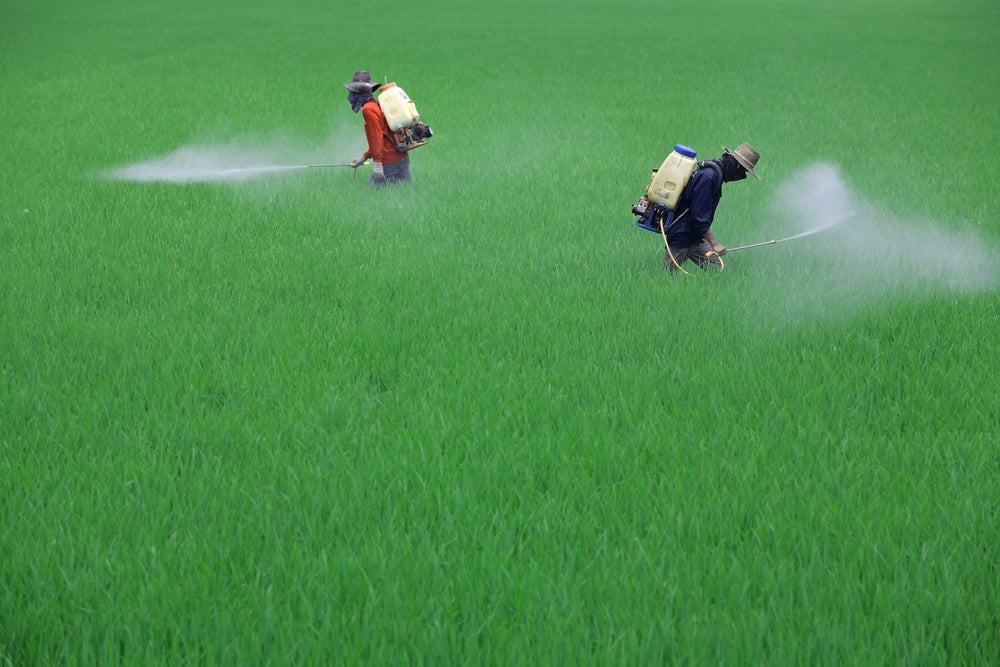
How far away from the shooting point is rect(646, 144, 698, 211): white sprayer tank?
5641 mm

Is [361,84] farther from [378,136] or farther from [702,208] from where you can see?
[702,208]

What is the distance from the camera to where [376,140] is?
7.96 m

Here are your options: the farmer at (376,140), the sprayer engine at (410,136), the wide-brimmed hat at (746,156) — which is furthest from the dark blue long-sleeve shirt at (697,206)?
the farmer at (376,140)

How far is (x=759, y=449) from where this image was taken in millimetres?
3611

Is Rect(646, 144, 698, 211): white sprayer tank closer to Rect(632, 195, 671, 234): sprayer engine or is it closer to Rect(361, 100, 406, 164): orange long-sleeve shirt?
Rect(632, 195, 671, 234): sprayer engine

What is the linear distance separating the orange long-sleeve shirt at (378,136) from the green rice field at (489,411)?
0.96 ft

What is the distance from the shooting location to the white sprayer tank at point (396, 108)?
25.7ft

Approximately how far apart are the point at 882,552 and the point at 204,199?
6.22 meters

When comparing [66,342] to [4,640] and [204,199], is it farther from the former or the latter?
[204,199]

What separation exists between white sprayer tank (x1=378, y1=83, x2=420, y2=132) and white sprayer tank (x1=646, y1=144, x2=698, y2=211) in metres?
2.76

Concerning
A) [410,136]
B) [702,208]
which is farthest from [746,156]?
[410,136]

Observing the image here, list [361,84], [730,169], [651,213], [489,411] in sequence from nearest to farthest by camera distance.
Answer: [489,411] < [730,169] < [651,213] < [361,84]

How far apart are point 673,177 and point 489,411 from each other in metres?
2.32

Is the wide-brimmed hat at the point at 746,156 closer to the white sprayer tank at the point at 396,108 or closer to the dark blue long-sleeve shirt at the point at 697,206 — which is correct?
the dark blue long-sleeve shirt at the point at 697,206
